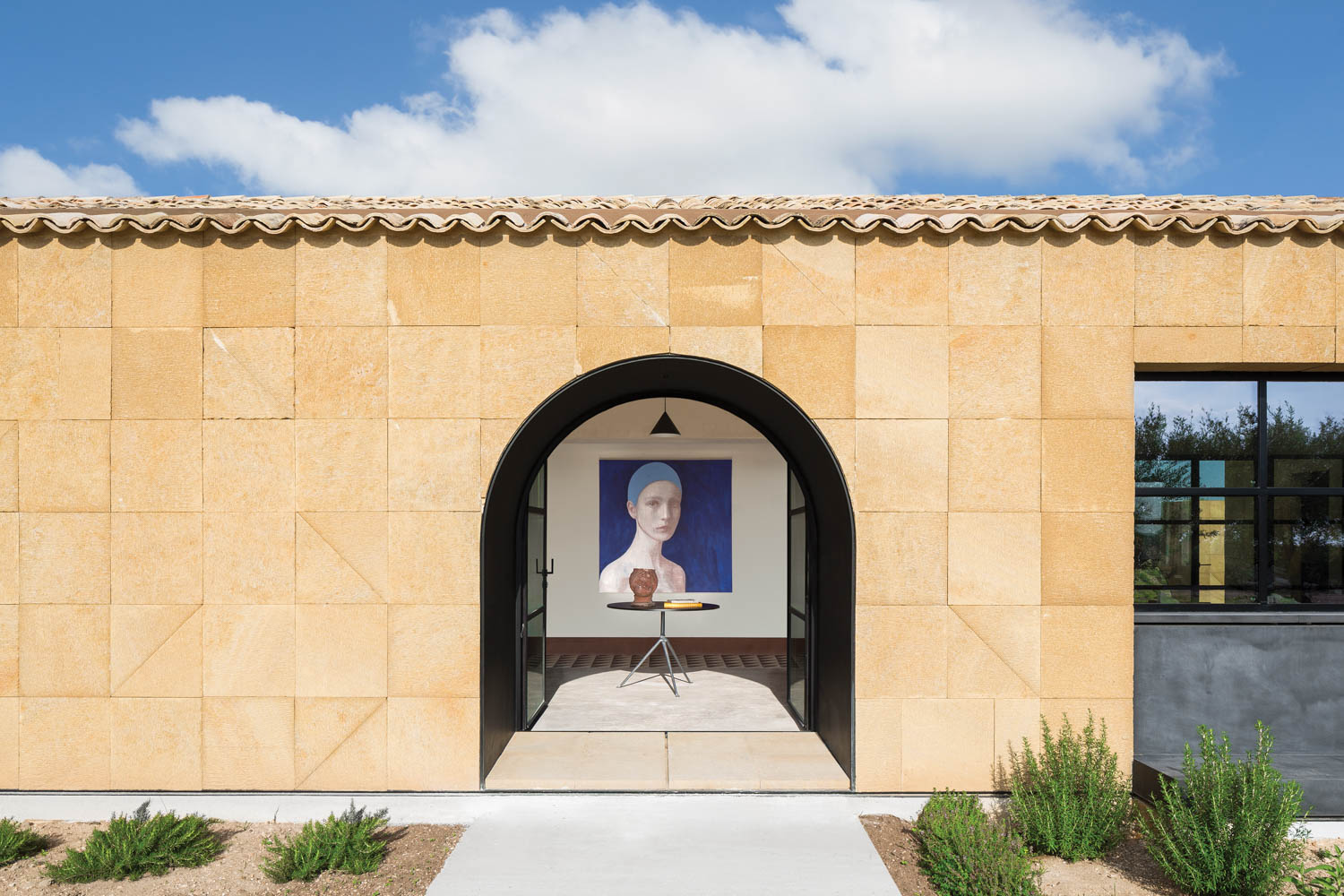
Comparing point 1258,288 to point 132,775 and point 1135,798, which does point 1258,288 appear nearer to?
point 1135,798

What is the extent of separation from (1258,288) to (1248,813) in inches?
130

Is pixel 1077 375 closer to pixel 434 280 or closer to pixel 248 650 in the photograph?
→ pixel 434 280

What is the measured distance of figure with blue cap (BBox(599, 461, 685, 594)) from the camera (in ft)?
37.9

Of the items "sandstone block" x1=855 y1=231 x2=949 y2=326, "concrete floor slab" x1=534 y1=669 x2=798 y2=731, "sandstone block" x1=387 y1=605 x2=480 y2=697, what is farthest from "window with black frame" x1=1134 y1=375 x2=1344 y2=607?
"sandstone block" x1=387 y1=605 x2=480 y2=697

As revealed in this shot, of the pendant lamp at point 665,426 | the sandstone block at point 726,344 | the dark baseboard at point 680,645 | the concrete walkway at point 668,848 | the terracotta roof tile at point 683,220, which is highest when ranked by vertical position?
the terracotta roof tile at point 683,220

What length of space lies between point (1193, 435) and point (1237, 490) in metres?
0.48

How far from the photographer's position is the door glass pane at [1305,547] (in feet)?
19.6

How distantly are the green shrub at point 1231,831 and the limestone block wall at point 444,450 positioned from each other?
1.02 meters

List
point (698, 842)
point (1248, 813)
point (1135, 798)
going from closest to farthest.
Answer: point (1248, 813), point (698, 842), point (1135, 798)

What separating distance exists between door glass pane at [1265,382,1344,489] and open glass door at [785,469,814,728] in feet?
11.0

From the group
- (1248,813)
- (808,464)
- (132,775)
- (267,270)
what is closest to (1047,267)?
(808,464)

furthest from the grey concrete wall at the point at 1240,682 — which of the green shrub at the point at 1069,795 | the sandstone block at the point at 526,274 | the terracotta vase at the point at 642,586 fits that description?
the terracotta vase at the point at 642,586

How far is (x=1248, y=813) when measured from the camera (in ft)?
14.4

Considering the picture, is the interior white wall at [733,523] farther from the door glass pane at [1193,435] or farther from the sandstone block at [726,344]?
the door glass pane at [1193,435]
